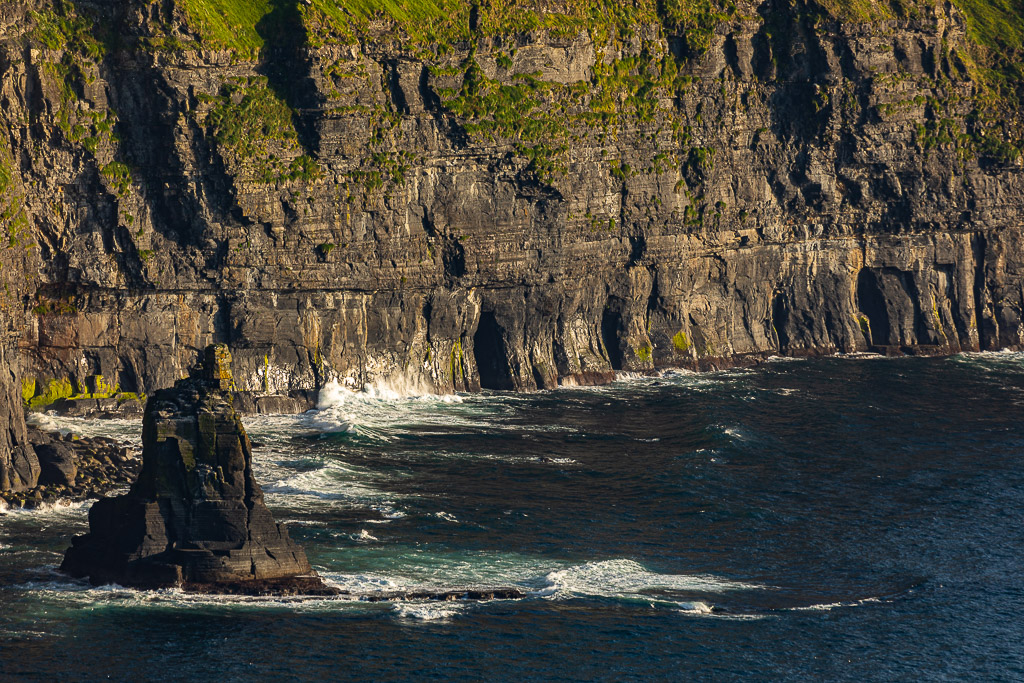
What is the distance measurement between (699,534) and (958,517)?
58.8 feet

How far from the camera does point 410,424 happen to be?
13212 centimetres

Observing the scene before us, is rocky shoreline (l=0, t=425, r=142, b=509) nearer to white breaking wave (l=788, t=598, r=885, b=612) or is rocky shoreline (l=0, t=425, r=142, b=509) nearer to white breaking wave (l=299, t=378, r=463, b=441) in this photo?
white breaking wave (l=299, t=378, r=463, b=441)

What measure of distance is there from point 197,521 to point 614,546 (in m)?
26.1

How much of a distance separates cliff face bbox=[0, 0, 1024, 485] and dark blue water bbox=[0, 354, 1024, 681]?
29.2ft

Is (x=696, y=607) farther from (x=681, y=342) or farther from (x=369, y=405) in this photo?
(x=681, y=342)

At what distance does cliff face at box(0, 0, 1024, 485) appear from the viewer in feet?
428

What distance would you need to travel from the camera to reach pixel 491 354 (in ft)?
483

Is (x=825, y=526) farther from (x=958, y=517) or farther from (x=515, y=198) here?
(x=515, y=198)

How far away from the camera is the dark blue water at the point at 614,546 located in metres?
81.8

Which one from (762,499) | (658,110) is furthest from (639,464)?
(658,110)

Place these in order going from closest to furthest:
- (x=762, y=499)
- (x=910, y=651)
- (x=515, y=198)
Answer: (x=910, y=651), (x=762, y=499), (x=515, y=198)

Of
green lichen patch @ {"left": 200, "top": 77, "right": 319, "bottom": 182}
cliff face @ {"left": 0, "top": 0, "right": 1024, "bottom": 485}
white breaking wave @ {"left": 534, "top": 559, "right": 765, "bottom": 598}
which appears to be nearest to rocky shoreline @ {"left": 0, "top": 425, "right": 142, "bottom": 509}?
cliff face @ {"left": 0, "top": 0, "right": 1024, "bottom": 485}

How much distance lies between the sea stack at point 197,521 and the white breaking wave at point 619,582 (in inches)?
524

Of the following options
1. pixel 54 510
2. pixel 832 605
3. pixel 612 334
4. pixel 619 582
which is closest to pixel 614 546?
pixel 619 582
